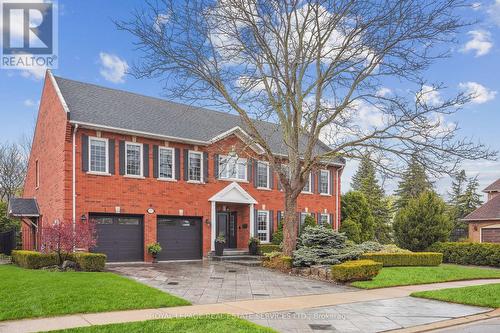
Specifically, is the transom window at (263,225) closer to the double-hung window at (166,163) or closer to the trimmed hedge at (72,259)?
the double-hung window at (166,163)

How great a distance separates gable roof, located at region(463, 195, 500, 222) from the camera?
29.2 meters

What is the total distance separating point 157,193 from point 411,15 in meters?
12.8

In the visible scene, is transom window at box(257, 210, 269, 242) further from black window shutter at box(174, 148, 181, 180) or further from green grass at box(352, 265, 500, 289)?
green grass at box(352, 265, 500, 289)

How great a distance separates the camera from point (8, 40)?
17.4 meters

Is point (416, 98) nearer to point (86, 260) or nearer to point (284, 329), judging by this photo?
point (284, 329)

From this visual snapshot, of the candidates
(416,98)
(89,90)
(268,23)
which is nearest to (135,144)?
(89,90)

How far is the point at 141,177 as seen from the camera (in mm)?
20672

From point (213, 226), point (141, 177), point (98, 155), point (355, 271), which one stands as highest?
point (98, 155)

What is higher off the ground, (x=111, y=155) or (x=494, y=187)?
(x=111, y=155)

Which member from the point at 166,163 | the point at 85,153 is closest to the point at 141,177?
the point at 166,163

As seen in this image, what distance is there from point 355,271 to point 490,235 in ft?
60.4

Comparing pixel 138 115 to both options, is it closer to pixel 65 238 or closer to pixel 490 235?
pixel 65 238

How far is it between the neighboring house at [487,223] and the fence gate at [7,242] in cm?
2771

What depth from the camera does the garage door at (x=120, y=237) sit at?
1972 centimetres
